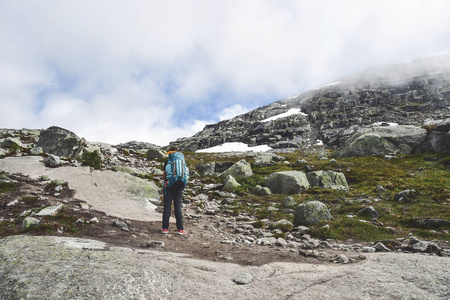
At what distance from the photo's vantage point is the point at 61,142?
93.6 feet

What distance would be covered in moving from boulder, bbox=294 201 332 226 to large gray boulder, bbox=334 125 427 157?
37768 mm

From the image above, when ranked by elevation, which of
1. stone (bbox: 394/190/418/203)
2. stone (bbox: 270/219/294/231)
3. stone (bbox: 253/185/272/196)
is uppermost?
stone (bbox: 253/185/272/196)

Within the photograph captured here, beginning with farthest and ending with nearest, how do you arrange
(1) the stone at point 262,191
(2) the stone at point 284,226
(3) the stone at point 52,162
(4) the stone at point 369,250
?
(1) the stone at point 262,191 → (3) the stone at point 52,162 → (2) the stone at point 284,226 → (4) the stone at point 369,250

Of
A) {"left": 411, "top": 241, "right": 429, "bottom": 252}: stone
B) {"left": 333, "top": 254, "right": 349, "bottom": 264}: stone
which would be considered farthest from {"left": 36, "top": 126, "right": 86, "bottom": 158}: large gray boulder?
{"left": 411, "top": 241, "right": 429, "bottom": 252}: stone

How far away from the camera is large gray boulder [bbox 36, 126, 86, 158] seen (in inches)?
1111

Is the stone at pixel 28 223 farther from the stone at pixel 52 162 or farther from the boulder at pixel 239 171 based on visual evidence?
the boulder at pixel 239 171

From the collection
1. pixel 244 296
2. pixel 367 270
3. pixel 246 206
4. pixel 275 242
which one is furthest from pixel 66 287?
pixel 246 206

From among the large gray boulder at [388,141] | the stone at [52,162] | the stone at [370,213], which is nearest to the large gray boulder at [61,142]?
the stone at [52,162]

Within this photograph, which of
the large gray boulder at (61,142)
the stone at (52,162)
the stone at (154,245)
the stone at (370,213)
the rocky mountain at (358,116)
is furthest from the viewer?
the rocky mountain at (358,116)

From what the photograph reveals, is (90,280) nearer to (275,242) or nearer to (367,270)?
(367,270)

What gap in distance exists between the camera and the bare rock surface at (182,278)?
12.9 ft

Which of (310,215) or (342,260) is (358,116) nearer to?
(310,215)

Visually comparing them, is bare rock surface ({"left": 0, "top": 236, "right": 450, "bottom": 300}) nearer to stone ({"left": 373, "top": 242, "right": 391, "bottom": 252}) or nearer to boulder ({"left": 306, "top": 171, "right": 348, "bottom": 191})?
stone ({"left": 373, "top": 242, "right": 391, "bottom": 252})

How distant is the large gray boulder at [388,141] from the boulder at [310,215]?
37.8 meters
